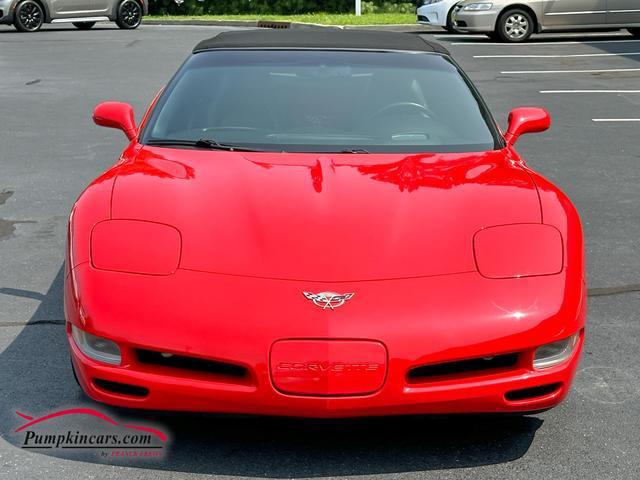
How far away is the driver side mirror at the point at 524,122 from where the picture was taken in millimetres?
5371

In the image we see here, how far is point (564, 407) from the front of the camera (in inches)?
167

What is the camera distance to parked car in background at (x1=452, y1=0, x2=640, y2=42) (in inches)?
847

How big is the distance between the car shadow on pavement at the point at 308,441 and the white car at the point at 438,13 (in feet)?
67.6

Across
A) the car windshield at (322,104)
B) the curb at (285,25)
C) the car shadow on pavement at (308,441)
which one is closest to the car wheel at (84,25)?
the curb at (285,25)

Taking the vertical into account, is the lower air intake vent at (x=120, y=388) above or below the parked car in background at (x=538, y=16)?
above

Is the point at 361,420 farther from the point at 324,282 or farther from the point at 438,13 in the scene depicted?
the point at 438,13

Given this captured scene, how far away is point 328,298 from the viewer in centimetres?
359

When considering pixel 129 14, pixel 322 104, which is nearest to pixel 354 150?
pixel 322 104

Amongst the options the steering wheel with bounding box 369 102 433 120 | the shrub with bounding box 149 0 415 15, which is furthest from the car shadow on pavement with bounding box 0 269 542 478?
the shrub with bounding box 149 0 415 15

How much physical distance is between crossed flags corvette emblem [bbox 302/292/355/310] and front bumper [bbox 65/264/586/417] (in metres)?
0.02

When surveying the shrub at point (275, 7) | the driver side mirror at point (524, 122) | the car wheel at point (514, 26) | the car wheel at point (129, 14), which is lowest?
the shrub at point (275, 7)

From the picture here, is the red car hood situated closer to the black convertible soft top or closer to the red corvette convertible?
the red corvette convertible

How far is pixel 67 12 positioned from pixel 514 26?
10533 millimetres

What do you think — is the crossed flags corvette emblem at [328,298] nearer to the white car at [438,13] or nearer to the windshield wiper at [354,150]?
the windshield wiper at [354,150]
